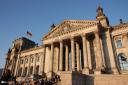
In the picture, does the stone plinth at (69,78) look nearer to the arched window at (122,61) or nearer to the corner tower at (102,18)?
the arched window at (122,61)

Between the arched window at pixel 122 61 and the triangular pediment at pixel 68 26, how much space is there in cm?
965

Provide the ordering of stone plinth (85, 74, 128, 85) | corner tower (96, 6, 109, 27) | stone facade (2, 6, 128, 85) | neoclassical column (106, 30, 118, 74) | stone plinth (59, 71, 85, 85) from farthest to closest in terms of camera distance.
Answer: corner tower (96, 6, 109, 27) → stone facade (2, 6, 128, 85) → neoclassical column (106, 30, 118, 74) → stone plinth (85, 74, 128, 85) → stone plinth (59, 71, 85, 85)

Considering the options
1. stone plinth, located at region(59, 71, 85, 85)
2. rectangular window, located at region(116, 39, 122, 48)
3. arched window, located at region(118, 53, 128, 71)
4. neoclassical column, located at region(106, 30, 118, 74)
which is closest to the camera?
stone plinth, located at region(59, 71, 85, 85)

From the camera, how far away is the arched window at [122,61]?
96.0 ft

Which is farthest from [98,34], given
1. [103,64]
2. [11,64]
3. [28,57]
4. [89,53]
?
[11,64]

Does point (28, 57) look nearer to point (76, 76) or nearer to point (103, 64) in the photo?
point (103, 64)

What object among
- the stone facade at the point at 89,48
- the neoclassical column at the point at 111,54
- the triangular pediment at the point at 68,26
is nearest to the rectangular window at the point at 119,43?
the stone facade at the point at 89,48

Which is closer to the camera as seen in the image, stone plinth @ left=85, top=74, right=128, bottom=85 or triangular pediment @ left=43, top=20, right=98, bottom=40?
stone plinth @ left=85, top=74, right=128, bottom=85

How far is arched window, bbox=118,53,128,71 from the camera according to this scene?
96.0 ft

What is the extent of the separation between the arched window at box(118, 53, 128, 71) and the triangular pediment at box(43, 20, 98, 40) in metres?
9.65

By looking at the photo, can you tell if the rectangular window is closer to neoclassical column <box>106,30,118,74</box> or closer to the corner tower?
neoclassical column <box>106,30,118,74</box>

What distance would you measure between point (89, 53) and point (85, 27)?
6.60 meters

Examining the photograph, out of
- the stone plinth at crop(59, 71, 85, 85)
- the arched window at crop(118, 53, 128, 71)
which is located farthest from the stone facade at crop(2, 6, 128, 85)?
the stone plinth at crop(59, 71, 85, 85)

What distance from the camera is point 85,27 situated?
33.3 m
